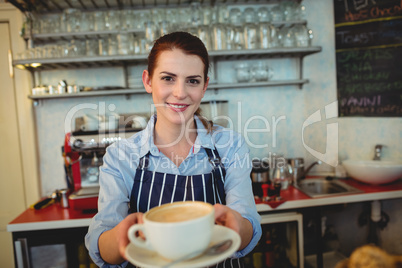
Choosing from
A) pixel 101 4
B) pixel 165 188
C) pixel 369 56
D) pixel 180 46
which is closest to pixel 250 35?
pixel 369 56

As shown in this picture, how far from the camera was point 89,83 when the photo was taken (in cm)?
275

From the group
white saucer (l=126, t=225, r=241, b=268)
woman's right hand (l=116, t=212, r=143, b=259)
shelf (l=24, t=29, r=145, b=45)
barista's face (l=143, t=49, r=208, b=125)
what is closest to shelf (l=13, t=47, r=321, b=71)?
shelf (l=24, t=29, r=145, b=45)

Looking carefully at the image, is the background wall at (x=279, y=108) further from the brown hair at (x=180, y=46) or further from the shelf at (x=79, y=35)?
the brown hair at (x=180, y=46)

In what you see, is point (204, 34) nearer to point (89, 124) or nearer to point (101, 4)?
point (101, 4)

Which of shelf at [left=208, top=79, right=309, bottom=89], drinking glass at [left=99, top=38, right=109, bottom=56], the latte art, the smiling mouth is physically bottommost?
the latte art

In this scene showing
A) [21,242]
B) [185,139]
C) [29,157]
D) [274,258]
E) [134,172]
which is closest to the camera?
[134,172]

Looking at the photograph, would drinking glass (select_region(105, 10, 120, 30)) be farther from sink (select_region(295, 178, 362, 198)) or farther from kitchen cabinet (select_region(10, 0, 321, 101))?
sink (select_region(295, 178, 362, 198))

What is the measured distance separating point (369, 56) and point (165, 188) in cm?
211

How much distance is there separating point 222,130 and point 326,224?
2.02 metres

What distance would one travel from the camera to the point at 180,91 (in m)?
1.13

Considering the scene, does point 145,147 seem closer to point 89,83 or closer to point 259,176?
point 259,176

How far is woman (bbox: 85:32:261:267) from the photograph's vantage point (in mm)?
1111

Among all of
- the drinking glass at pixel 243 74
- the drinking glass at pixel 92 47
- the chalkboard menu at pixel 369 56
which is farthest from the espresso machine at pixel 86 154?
the chalkboard menu at pixel 369 56

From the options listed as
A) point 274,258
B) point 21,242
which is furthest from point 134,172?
point 274,258
